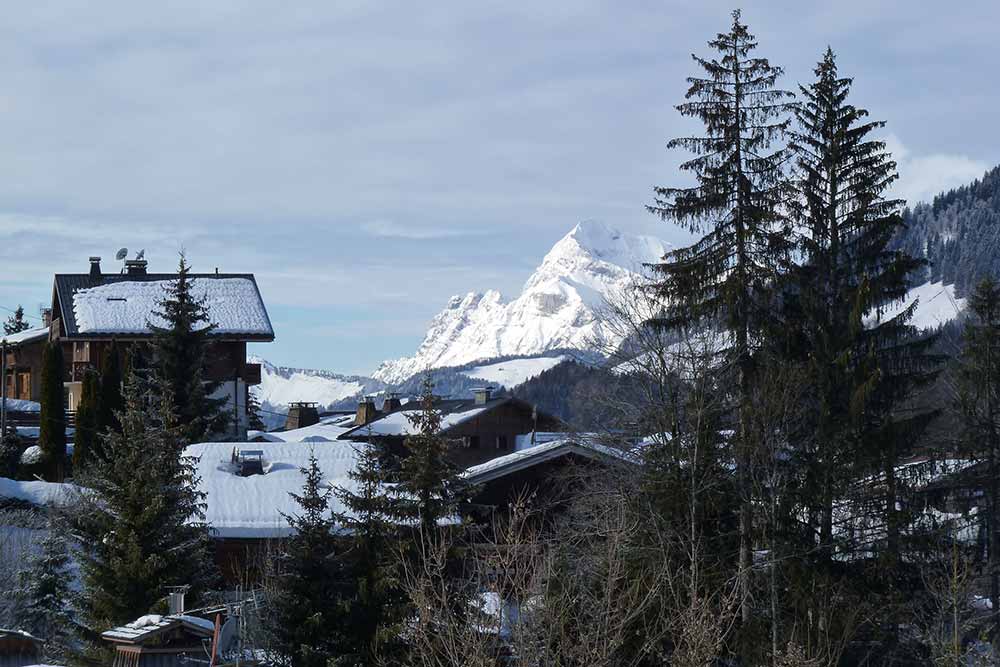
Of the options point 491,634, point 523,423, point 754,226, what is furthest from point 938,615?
point 523,423

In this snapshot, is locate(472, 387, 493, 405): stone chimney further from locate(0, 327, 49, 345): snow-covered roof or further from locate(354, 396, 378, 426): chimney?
locate(0, 327, 49, 345): snow-covered roof

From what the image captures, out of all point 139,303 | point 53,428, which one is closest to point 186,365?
point 53,428

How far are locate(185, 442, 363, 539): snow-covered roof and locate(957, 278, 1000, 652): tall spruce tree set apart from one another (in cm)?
1984

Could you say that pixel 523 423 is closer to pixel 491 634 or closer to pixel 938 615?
pixel 938 615

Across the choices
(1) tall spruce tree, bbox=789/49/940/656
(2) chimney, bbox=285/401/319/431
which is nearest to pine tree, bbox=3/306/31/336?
(2) chimney, bbox=285/401/319/431

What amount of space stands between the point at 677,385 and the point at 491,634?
1466cm

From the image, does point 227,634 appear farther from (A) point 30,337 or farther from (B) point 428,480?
(A) point 30,337

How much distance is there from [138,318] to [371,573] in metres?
41.3

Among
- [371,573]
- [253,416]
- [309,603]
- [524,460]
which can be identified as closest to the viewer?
[309,603]

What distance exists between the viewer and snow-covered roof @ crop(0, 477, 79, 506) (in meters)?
46.9

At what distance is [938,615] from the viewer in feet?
118

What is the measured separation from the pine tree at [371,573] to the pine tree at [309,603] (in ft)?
1.12

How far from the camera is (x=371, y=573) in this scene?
31.2 metres

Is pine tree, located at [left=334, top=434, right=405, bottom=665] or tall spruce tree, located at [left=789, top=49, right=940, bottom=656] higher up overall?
tall spruce tree, located at [left=789, top=49, right=940, bottom=656]
